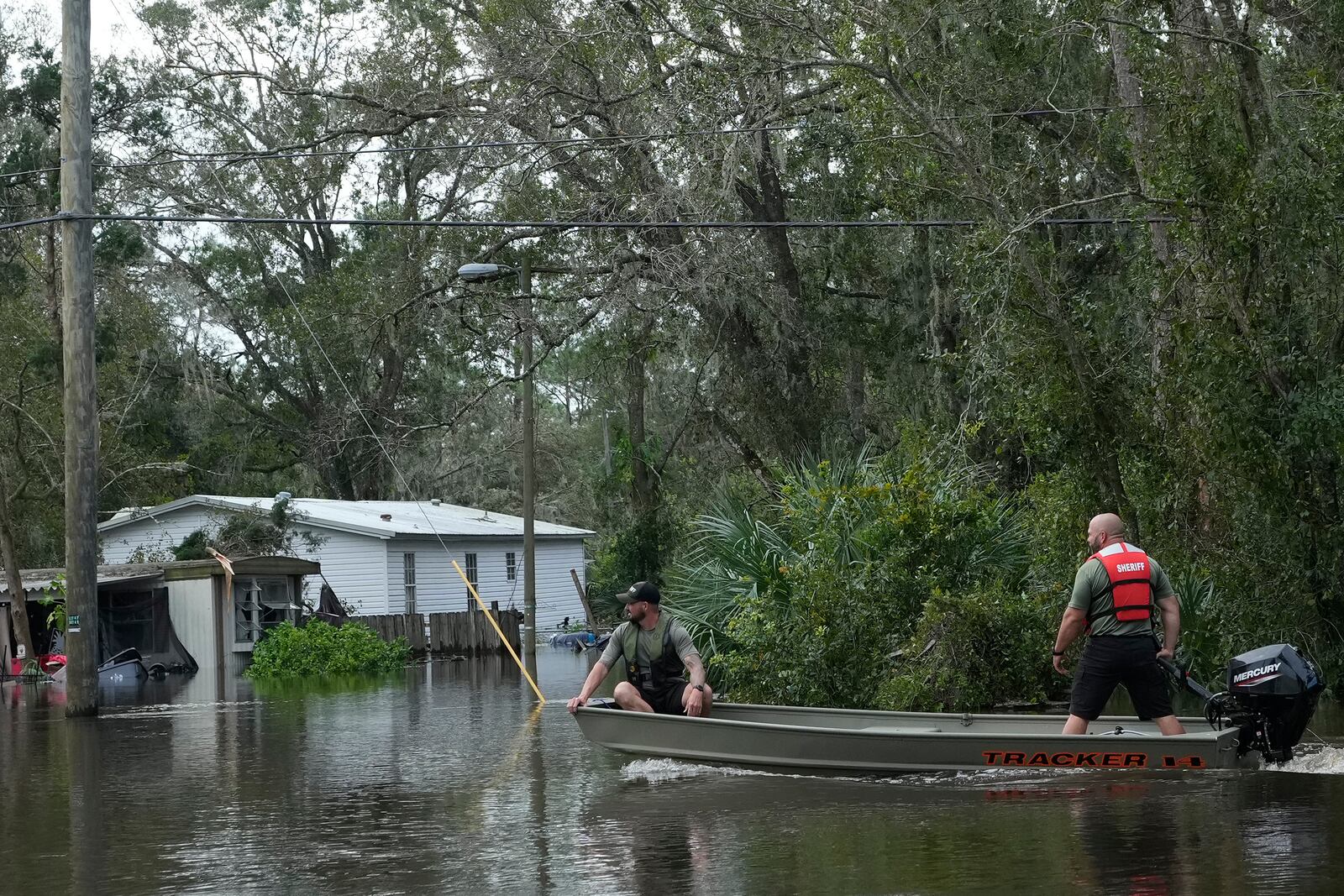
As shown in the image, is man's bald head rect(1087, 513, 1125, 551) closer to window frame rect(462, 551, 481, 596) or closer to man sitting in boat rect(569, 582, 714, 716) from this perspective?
man sitting in boat rect(569, 582, 714, 716)

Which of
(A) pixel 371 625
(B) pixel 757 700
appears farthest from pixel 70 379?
(A) pixel 371 625

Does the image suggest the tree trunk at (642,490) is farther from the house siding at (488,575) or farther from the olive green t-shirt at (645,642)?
the olive green t-shirt at (645,642)

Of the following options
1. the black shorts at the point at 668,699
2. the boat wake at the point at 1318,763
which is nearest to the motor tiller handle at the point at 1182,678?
the boat wake at the point at 1318,763

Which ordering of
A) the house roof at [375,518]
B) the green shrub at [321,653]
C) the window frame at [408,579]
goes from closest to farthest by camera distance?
the green shrub at [321,653] < the house roof at [375,518] < the window frame at [408,579]

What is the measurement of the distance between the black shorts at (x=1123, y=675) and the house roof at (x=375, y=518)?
1066 inches

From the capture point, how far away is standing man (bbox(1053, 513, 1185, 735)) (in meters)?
10.7

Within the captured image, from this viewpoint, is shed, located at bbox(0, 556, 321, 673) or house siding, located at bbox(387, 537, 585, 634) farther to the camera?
house siding, located at bbox(387, 537, 585, 634)

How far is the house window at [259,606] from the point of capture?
3581 cm

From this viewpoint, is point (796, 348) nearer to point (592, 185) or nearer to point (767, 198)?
point (767, 198)

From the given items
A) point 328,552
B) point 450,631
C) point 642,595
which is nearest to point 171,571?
point 328,552

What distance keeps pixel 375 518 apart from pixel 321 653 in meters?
8.93

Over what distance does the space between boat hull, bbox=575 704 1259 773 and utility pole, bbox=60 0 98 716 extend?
10.4 meters

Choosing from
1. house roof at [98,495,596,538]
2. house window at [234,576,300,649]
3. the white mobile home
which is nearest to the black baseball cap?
house roof at [98,495,596,538]

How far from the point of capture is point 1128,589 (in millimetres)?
10773
